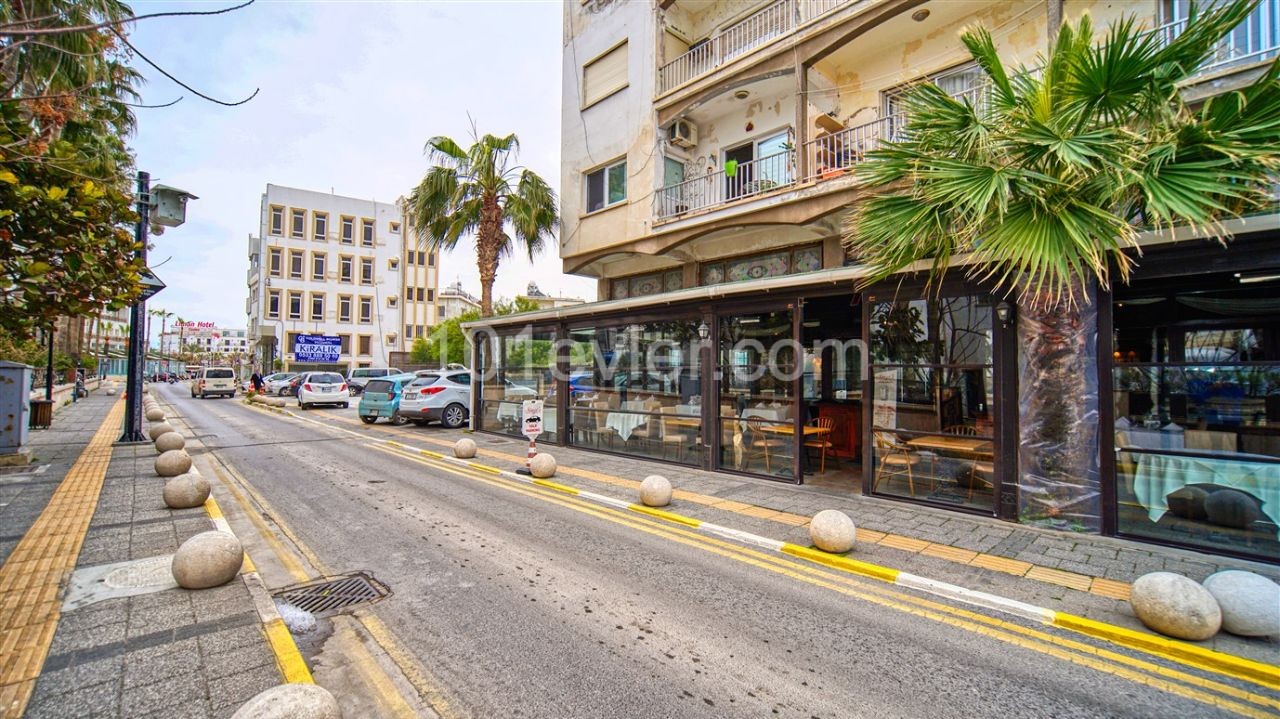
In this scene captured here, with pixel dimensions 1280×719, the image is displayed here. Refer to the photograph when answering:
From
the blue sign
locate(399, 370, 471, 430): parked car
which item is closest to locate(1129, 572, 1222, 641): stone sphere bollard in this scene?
locate(399, 370, 471, 430): parked car

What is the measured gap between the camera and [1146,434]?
239 inches

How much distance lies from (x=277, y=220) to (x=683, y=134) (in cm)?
4593

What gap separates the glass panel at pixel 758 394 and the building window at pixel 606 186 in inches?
252

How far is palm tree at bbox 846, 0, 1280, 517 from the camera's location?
482cm

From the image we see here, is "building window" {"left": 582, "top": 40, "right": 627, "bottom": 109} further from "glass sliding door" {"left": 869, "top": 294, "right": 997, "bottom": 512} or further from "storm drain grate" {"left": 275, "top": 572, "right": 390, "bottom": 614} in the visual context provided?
"storm drain grate" {"left": 275, "top": 572, "right": 390, "bottom": 614}

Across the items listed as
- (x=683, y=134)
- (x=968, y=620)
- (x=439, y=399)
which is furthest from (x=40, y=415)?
(x=968, y=620)

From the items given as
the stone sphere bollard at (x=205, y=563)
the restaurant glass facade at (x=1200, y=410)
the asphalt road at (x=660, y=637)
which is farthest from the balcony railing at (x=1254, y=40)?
the stone sphere bollard at (x=205, y=563)

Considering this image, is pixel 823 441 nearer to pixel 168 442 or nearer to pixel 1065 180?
pixel 1065 180

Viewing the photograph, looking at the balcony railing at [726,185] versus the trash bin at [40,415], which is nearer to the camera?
the balcony railing at [726,185]

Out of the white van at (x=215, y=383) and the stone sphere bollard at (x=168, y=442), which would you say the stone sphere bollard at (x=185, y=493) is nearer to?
the stone sphere bollard at (x=168, y=442)

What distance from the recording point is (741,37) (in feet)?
43.8

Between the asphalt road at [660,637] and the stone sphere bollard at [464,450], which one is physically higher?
the stone sphere bollard at [464,450]

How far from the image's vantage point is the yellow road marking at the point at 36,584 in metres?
3.14

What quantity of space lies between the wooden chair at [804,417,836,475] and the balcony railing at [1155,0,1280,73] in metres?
7.18
